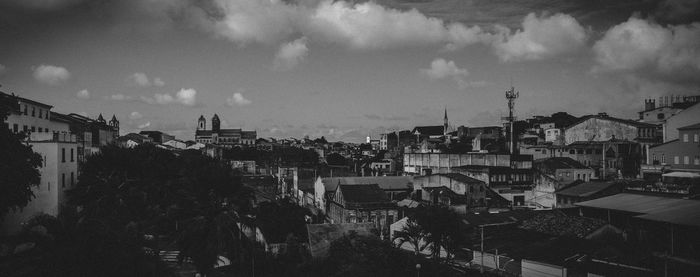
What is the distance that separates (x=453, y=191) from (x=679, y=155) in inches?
745

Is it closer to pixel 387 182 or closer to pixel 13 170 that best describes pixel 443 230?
pixel 13 170

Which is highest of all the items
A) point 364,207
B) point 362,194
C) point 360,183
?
point 360,183

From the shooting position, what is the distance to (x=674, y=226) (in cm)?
2377

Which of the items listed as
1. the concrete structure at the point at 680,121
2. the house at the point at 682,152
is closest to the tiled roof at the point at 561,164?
the concrete structure at the point at 680,121

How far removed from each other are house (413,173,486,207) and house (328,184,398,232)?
4013 millimetres

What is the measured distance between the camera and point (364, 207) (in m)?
41.5

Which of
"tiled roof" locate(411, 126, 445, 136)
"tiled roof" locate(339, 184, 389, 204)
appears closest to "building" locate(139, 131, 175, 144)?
"tiled roof" locate(411, 126, 445, 136)

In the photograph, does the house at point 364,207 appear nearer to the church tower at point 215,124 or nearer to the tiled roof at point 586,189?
the tiled roof at point 586,189

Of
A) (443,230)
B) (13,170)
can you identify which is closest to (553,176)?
(443,230)

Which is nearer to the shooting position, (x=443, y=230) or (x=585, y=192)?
(x=443, y=230)

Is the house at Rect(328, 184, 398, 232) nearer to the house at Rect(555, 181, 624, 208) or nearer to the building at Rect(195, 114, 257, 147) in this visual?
the house at Rect(555, 181, 624, 208)

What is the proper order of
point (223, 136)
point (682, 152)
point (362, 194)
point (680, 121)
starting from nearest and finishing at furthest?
point (682, 152), point (362, 194), point (680, 121), point (223, 136)

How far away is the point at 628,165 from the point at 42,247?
60.6 m

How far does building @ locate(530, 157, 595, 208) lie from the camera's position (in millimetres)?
46031
